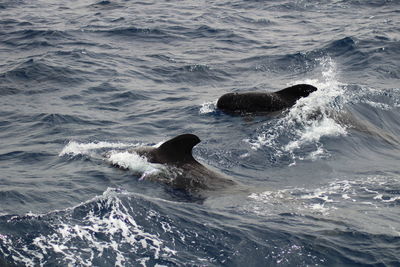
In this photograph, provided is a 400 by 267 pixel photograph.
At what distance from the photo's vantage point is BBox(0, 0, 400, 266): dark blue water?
10.6 metres

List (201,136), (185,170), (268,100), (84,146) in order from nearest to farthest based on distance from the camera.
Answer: (185,170)
(84,146)
(201,136)
(268,100)

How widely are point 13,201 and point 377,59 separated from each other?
17763mm

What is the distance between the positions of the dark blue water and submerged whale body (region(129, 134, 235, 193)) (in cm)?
34

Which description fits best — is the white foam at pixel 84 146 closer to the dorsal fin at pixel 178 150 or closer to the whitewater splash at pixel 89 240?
the dorsal fin at pixel 178 150

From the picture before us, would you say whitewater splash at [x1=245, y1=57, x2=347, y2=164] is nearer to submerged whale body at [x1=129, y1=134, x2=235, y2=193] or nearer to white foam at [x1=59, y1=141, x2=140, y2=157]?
submerged whale body at [x1=129, y1=134, x2=235, y2=193]

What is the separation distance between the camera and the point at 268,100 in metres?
19.0

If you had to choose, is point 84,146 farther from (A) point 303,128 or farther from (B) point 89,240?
(B) point 89,240

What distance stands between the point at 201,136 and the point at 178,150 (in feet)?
12.2

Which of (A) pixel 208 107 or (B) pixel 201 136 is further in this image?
(A) pixel 208 107

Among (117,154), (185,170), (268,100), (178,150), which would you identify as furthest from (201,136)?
(185,170)

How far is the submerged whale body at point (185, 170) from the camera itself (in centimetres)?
1321

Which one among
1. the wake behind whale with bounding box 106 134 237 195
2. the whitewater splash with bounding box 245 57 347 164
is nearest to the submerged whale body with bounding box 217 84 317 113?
the whitewater splash with bounding box 245 57 347 164

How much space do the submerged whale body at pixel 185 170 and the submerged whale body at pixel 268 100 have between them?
5.58 m

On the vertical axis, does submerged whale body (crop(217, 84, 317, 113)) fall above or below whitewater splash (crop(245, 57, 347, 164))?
above
